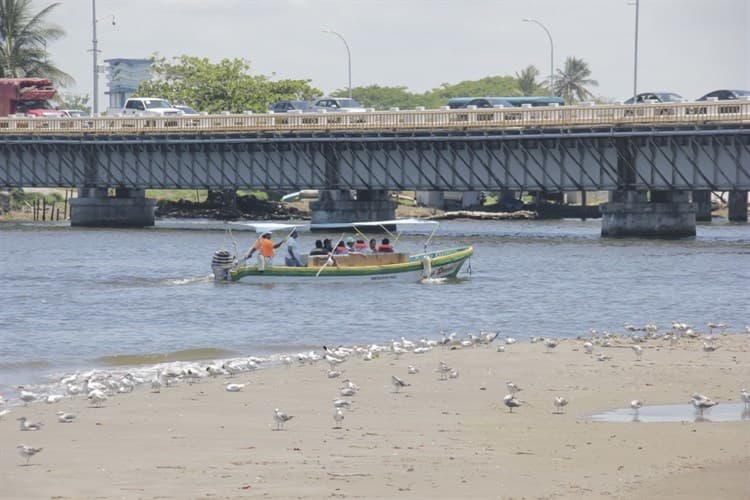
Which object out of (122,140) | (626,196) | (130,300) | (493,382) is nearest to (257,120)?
(122,140)

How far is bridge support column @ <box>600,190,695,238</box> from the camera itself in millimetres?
75750

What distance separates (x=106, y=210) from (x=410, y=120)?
80.3 ft

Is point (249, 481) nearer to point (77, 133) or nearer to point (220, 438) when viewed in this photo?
point (220, 438)

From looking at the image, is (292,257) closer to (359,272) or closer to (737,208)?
(359,272)

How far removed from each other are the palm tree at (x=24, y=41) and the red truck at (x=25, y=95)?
633 cm

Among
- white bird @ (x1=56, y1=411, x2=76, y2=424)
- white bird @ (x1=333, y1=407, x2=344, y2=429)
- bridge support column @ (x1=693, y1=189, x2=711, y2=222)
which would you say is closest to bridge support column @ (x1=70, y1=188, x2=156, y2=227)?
bridge support column @ (x1=693, y1=189, x2=711, y2=222)

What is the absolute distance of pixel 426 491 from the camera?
15461mm

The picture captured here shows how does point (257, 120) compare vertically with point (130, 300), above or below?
above

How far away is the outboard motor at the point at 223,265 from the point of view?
4900cm

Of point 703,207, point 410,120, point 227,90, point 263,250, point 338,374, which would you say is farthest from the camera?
point 227,90

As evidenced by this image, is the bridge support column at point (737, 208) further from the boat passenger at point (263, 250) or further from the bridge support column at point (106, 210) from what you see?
the boat passenger at point (263, 250)

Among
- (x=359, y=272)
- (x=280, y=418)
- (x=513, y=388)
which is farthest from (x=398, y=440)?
(x=359, y=272)

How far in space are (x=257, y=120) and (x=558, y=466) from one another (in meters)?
72.8

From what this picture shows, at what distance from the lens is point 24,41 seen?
121 metres
